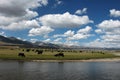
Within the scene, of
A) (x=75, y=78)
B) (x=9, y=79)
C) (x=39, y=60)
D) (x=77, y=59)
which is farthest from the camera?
Answer: (x=77, y=59)

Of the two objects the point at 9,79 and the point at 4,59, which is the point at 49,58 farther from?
the point at 9,79

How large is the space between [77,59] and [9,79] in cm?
6756

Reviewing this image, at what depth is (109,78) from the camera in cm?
5362

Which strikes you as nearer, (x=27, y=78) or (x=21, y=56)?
(x=27, y=78)

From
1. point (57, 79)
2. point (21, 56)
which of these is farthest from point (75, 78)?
point (21, 56)

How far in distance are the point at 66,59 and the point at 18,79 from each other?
62625mm

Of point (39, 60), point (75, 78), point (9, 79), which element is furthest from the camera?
point (39, 60)

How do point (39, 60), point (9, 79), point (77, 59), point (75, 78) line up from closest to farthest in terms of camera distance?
1. point (9, 79)
2. point (75, 78)
3. point (39, 60)
4. point (77, 59)

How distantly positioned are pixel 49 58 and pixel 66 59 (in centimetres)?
816

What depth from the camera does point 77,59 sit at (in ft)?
371

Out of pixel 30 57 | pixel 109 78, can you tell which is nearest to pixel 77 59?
pixel 30 57

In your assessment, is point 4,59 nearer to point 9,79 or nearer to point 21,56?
point 21,56

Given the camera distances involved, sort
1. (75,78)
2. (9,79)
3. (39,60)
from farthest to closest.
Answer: (39,60) < (75,78) < (9,79)

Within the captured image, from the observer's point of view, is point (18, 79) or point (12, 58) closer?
point (18, 79)
